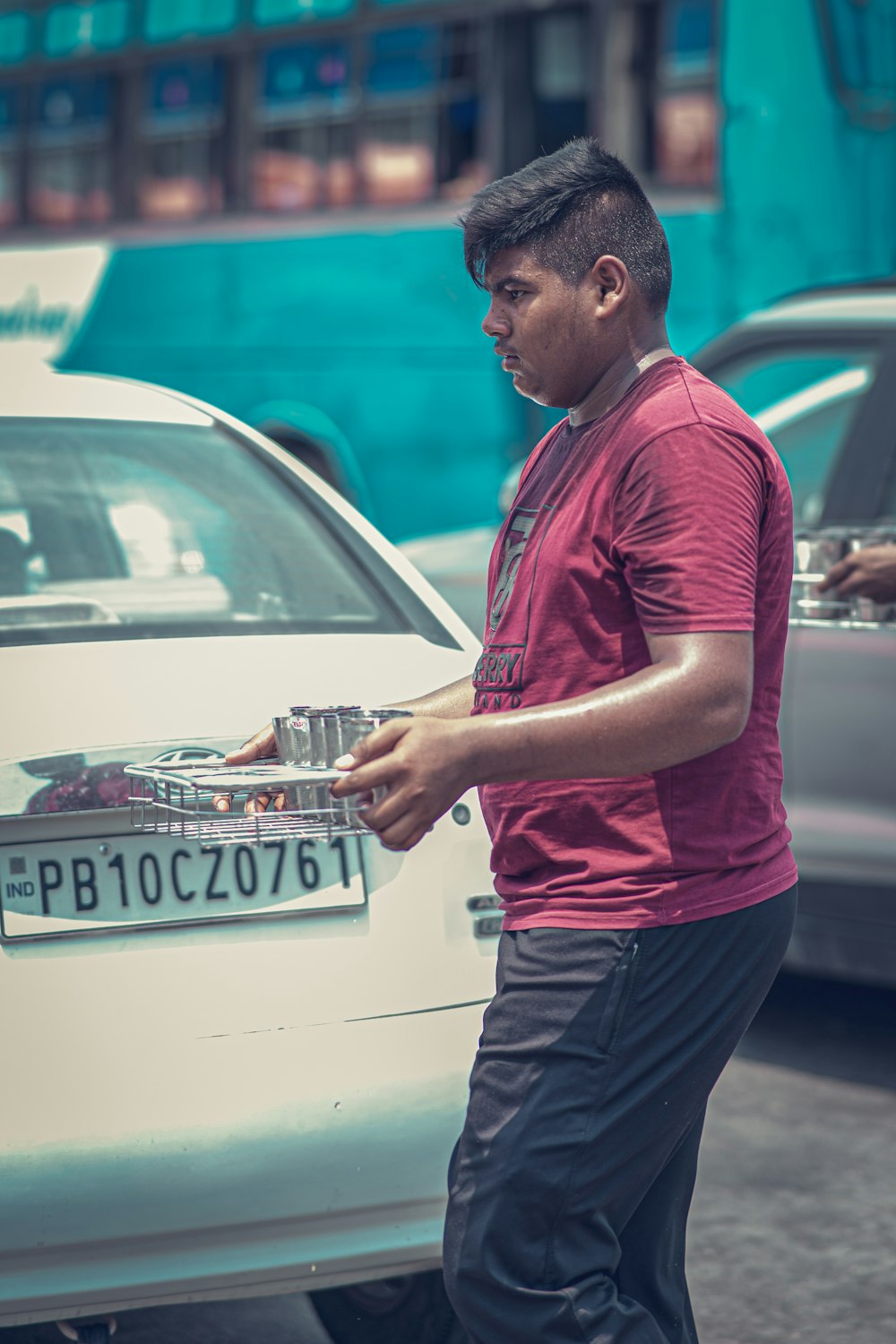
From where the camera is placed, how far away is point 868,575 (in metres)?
3.42

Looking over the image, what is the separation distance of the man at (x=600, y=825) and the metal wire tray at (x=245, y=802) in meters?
0.17

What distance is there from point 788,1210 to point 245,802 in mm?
2302

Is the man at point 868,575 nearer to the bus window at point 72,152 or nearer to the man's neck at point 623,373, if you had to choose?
the man's neck at point 623,373

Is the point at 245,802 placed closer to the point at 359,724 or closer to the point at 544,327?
A: the point at 359,724

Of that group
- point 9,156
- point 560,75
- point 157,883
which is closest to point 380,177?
point 560,75

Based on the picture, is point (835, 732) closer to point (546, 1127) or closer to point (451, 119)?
point (546, 1127)

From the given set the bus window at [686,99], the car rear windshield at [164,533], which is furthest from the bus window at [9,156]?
the car rear windshield at [164,533]

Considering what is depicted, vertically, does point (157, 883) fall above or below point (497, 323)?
below

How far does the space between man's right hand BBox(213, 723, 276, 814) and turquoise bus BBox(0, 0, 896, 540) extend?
6528mm

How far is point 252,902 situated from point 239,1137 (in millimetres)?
336

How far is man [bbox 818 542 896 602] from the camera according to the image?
3422 mm

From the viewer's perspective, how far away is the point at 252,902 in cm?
294

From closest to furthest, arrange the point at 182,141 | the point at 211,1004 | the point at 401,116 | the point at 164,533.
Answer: the point at 211,1004
the point at 164,533
the point at 401,116
the point at 182,141

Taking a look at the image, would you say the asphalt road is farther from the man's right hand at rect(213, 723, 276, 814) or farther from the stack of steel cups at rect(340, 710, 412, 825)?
the stack of steel cups at rect(340, 710, 412, 825)
